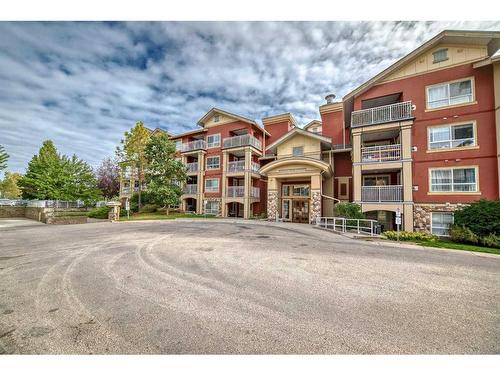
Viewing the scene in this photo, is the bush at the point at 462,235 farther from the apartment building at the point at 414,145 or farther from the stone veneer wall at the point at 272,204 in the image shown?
the stone veneer wall at the point at 272,204

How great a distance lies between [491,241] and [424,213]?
402cm

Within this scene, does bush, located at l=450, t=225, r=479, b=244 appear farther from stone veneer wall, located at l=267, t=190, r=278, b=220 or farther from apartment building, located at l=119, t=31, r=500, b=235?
stone veneer wall, located at l=267, t=190, r=278, b=220

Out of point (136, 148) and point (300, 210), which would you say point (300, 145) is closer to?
point (300, 210)

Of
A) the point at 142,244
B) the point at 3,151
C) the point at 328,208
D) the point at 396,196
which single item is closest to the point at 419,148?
the point at 396,196

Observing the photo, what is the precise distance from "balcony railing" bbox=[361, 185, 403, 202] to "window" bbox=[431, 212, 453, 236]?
2.23 m

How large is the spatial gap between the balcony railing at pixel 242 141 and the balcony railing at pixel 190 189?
6876 millimetres

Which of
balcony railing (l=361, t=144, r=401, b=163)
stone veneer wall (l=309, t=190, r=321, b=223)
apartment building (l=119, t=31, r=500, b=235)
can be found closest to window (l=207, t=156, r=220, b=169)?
apartment building (l=119, t=31, r=500, b=235)

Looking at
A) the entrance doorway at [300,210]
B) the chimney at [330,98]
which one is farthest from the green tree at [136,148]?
the chimney at [330,98]

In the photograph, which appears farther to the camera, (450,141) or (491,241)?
(450,141)

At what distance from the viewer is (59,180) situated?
22.6 metres

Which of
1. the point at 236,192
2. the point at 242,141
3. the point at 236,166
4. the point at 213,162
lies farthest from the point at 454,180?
the point at 213,162

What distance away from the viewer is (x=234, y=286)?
462 cm
